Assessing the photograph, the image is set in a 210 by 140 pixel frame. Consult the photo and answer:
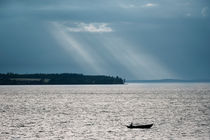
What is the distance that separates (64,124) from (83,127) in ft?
24.3

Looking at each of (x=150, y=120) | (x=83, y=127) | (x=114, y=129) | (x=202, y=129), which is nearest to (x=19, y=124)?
(x=83, y=127)

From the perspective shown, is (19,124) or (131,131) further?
(19,124)

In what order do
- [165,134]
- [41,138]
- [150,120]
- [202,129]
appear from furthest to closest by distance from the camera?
[150,120], [202,129], [165,134], [41,138]

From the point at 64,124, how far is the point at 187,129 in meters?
27.1

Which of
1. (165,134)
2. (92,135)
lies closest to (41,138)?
(92,135)

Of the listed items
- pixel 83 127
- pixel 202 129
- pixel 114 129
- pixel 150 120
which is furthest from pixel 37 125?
pixel 202 129

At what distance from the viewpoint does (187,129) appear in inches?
3098

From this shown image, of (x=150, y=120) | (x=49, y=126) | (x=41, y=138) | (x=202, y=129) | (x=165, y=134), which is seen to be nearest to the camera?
(x=41, y=138)

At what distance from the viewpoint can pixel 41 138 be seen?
223 ft

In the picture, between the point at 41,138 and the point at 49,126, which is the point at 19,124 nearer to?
the point at 49,126

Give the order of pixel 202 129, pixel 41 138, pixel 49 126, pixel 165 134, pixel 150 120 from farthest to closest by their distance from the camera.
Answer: pixel 150 120, pixel 49 126, pixel 202 129, pixel 165 134, pixel 41 138

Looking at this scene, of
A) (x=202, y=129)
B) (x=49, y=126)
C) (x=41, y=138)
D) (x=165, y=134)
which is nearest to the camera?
(x=41, y=138)

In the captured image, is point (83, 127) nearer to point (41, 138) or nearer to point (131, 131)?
point (131, 131)

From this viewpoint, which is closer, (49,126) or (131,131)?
(131,131)
